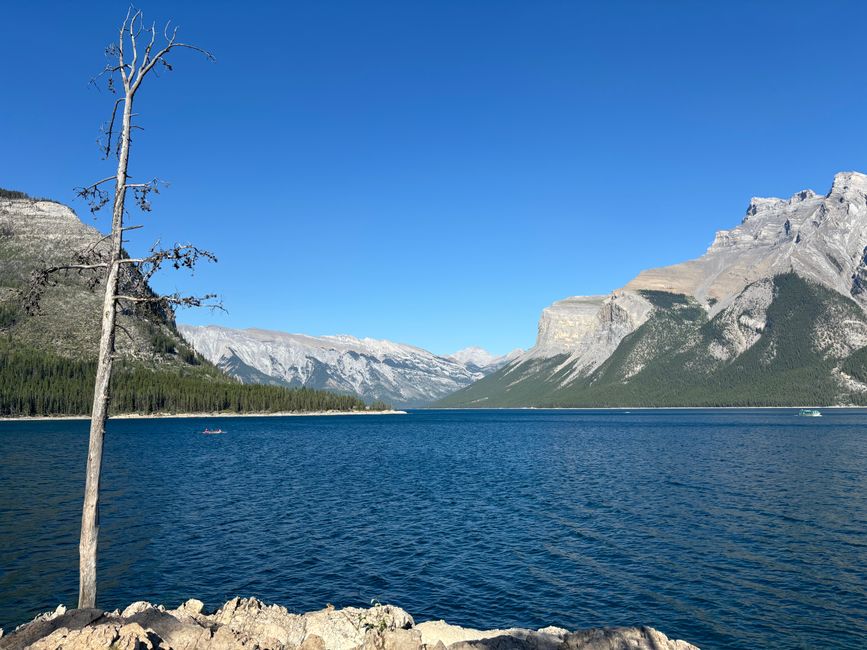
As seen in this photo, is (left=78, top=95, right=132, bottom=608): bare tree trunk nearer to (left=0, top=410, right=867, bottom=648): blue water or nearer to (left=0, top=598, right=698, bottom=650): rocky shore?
(left=0, top=598, right=698, bottom=650): rocky shore

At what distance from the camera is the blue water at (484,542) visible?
100 ft

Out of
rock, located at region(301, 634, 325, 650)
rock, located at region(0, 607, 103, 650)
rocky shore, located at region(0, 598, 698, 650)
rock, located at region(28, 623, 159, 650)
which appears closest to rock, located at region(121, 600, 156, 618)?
rocky shore, located at region(0, 598, 698, 650)

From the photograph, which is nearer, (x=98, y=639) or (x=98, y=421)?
(x=98, y=639)

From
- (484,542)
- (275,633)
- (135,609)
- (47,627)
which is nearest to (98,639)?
(47,627)

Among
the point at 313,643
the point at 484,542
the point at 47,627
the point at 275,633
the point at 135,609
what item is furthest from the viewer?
the point at 484,542

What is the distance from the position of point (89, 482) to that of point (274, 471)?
69963mm

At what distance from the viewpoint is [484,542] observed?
144ft

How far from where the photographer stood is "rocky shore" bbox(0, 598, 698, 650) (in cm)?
1780

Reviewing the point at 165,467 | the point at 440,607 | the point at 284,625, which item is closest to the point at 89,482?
the point at 284,625

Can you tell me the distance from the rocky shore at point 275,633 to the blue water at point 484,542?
23.6 feet

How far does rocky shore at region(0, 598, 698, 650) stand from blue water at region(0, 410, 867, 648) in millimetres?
7179

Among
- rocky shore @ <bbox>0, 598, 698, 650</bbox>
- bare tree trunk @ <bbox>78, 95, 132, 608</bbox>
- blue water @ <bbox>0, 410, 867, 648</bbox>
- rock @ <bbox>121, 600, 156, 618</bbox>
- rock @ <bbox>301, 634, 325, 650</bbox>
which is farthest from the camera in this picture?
blue water @ <bbox>0, 410, 867, 648</bbox>

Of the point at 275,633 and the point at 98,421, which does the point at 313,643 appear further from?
the point at 98,421

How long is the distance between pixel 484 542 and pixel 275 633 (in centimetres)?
2455
